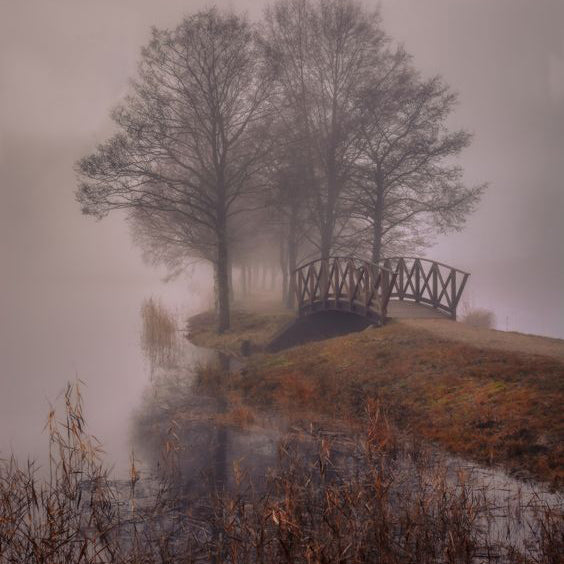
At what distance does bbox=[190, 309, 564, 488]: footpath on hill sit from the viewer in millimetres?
7262

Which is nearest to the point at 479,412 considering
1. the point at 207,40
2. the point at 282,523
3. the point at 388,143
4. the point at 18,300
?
the point at 282,523

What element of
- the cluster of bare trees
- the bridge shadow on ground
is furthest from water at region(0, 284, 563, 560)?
the cluster of bare trees

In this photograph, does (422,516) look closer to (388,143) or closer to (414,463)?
(414,463)

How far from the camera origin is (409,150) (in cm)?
1770

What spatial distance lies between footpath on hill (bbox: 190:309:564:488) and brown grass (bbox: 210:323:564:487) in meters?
0.02

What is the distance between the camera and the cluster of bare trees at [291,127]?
16.6 metres

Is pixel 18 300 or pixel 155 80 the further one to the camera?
pixel 18 300

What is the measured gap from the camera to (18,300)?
3603cm

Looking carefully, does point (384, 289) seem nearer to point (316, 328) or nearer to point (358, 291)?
point (358, 291)

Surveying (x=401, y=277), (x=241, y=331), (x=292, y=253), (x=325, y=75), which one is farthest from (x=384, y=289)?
(x=325, y=75)

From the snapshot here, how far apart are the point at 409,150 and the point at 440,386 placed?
10.4m

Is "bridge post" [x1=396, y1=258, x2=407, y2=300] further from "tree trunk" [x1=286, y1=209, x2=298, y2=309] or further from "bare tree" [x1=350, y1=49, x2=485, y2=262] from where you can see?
"tree trunk" [x1=286, y1=209, x2=298, y2=309]

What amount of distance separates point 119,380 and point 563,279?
193 ft

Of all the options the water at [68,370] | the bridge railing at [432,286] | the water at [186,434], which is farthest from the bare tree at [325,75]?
the water at [68,370]
